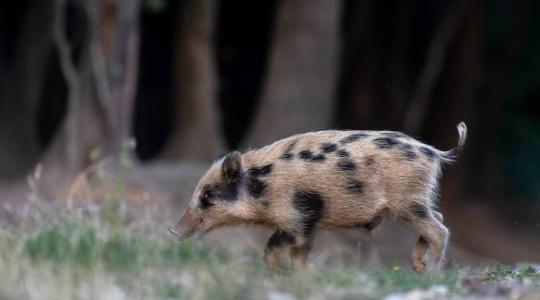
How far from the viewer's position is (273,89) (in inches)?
752

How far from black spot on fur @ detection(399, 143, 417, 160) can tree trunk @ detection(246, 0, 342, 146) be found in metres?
8.82

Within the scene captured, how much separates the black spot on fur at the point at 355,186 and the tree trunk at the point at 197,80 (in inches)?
412

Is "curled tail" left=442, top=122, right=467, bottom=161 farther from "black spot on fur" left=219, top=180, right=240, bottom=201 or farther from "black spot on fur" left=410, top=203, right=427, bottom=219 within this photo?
"black spot on fur" left=219, top=180, right=240, bottom=201

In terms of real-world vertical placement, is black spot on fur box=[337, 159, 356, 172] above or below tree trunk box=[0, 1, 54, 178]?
above

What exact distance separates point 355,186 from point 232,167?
35.1 inches

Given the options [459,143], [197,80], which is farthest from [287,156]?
[197,80]

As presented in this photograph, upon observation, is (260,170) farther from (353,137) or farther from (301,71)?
(301,71)

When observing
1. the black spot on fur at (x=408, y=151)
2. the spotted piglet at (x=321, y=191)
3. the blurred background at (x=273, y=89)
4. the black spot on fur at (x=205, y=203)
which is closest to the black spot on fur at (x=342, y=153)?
the spotted piglet at (x=321, y=191)

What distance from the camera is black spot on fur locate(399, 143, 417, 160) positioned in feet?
31.8

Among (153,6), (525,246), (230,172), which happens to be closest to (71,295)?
(230,172)

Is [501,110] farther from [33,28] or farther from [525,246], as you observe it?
[33,28]

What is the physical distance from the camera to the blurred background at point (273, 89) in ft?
59.4

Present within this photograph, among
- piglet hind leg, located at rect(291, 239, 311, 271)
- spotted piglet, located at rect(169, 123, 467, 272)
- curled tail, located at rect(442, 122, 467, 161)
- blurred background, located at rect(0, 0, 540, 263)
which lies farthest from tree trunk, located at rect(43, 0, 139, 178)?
piglet hind leg, located at rect(291, 239, 311, 271)

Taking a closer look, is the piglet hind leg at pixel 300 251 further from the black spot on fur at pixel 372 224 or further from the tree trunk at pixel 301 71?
the tree trunk at pixel 301 71
